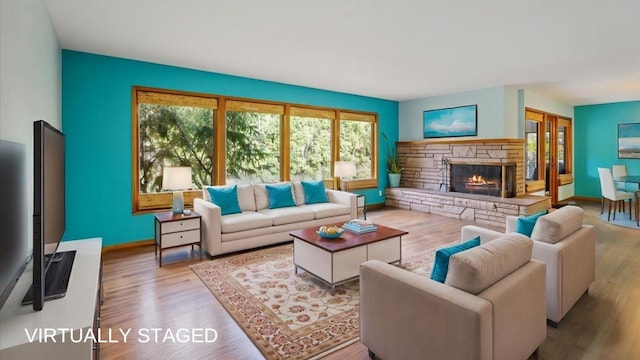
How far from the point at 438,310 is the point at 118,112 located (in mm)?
4619

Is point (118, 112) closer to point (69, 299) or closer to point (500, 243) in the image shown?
point (69, 299)

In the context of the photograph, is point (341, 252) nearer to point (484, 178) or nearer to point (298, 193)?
point (298, 193)

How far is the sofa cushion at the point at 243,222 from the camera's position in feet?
13.4

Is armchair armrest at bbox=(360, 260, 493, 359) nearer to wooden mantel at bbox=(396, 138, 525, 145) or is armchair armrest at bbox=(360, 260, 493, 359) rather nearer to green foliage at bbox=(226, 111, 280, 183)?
green foliage at bbox=(226, 111, 280, 183)

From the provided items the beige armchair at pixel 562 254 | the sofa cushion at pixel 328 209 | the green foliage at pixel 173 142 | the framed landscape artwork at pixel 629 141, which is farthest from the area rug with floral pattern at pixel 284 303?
the framed landscape artwork at pixel 629 141

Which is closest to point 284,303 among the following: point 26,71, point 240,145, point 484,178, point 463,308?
point 463,308

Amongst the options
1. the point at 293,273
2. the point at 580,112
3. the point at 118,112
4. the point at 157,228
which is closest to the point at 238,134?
the point at 118,112

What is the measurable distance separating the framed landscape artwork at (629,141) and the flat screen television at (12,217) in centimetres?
1111

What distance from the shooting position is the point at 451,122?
23.0ft

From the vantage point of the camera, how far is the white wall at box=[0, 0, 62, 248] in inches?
68.8

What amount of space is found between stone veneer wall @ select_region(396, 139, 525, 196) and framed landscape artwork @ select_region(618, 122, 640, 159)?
3693mm

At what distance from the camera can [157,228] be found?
157 inches

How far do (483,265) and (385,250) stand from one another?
1.90m

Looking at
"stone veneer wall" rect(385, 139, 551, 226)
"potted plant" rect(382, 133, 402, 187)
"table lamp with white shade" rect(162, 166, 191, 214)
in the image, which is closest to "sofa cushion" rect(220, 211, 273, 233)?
"table lamp with white shade" rect(162, 166, 191, 214)
